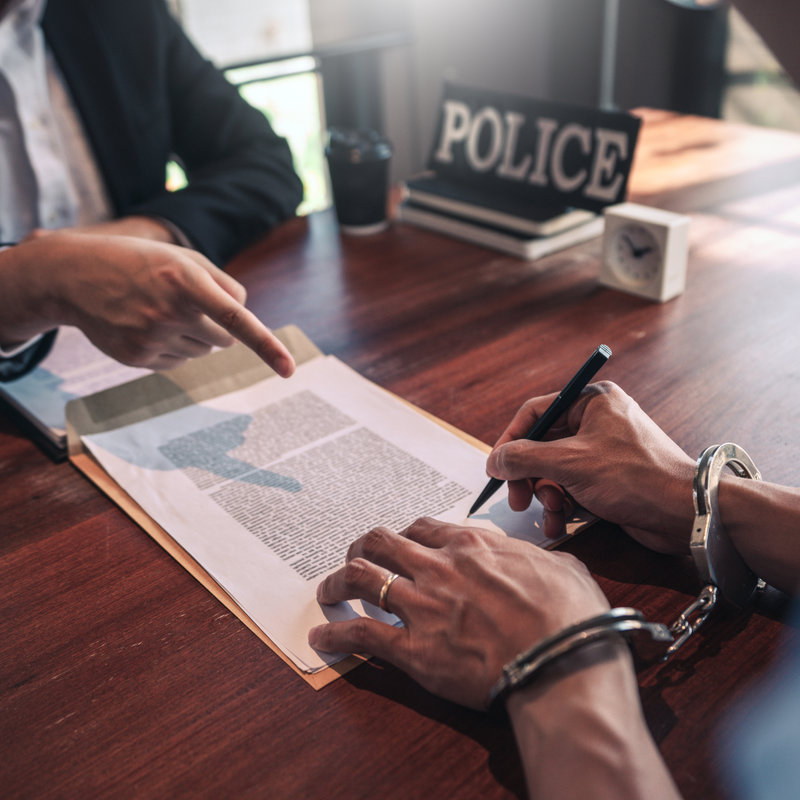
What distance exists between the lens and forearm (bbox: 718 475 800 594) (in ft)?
1.80

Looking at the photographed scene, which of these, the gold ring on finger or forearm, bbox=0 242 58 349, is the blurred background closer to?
forearm, bbox=0 242 58 349

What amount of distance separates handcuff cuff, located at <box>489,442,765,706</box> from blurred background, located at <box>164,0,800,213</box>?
5.42 feet

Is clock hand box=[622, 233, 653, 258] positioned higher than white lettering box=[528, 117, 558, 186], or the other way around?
white lettering box=[528, 117, 558, 186]

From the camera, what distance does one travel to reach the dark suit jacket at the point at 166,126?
4.12 feet

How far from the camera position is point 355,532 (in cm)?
65

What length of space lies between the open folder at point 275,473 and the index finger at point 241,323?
9 centimetres

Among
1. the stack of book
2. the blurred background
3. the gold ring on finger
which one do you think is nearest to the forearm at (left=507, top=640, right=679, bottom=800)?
the gold ring on finger

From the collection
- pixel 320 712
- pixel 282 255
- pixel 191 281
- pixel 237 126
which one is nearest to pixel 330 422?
pixel 191 281

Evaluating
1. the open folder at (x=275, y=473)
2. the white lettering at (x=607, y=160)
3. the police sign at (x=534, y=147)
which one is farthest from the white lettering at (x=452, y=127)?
the open folder at (x=275, y=473)

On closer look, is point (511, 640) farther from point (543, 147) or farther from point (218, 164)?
point (218, 164)

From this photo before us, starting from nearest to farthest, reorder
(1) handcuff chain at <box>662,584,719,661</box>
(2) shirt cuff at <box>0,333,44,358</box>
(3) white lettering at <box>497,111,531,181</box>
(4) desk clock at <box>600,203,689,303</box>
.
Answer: (1) handcuff chain at <box>662,584,719,661</box>
(2) shirt cuff at <box>0,333,44,358</box>
(4) desk clock at <box>600,203,689,303</box>
(3) white lettering at <box>497,111,531,181</box>

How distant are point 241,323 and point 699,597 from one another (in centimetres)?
47

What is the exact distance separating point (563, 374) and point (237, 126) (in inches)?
36.7

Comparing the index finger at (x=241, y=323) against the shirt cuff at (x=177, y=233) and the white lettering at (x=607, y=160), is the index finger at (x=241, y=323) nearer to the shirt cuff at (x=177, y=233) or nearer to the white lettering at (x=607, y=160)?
the shirt cuff at (x=177, y=233)
